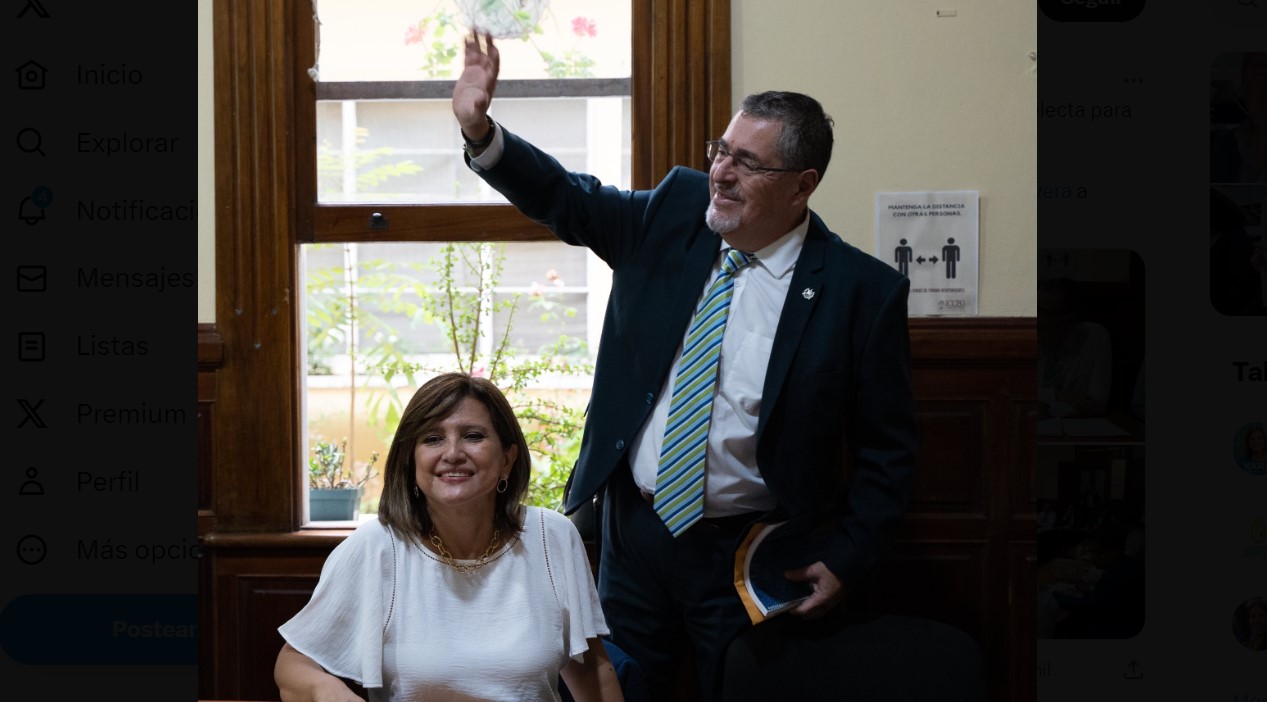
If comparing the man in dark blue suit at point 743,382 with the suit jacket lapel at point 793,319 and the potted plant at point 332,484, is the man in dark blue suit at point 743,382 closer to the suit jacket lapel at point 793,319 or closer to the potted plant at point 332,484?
the suit jacket lapel at point 793,319

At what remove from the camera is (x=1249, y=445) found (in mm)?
311

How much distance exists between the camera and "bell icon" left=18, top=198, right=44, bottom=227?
343 millimetres

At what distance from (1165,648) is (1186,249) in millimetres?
126

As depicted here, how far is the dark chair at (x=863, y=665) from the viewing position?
4.77ft

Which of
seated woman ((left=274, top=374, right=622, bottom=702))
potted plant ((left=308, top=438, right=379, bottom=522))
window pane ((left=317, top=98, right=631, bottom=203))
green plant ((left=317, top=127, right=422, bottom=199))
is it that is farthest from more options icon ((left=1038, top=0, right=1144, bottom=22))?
potted plant ((left=308, top=438, right=379, bottom=522))

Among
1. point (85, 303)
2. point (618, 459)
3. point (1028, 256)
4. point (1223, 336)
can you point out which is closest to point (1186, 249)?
point (1223, 336)

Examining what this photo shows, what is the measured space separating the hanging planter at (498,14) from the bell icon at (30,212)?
0.95 metres

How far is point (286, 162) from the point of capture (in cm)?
216

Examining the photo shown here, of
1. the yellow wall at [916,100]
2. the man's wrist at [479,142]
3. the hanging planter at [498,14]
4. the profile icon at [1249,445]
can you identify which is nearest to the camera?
the profile icon at [1249,445]

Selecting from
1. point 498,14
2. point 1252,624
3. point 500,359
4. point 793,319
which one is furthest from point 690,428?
point 1252,624

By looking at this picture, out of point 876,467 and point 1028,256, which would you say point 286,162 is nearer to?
point 876,467

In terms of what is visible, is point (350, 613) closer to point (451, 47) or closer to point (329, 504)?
point (329, 504)

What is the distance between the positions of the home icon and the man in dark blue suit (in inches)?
47.5

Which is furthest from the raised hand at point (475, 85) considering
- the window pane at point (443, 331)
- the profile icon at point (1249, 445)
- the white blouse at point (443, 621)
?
the profile icon at point (1249, 445)
